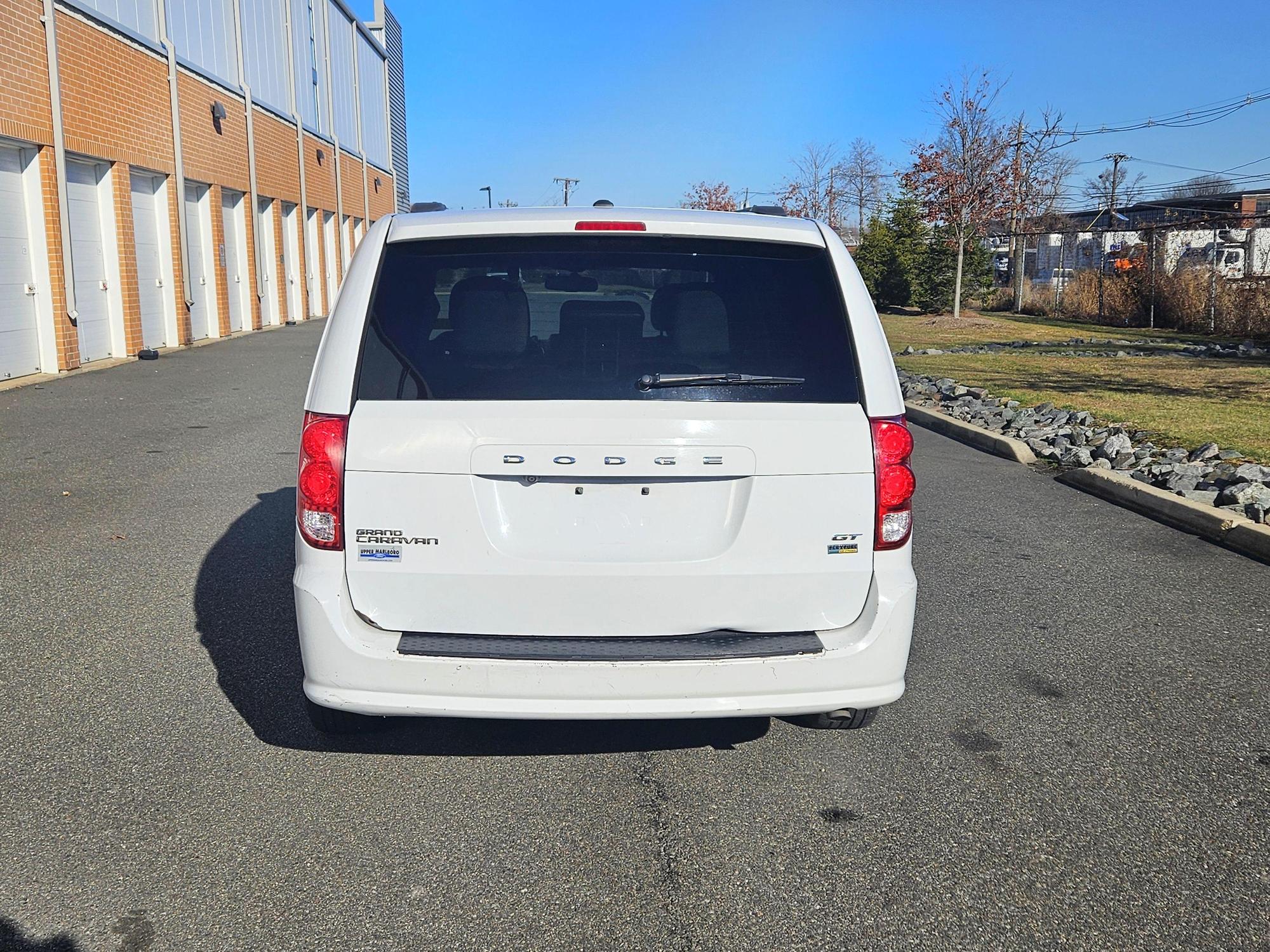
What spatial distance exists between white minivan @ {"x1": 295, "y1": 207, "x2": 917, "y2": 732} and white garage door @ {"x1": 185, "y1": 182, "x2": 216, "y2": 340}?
2136 cm

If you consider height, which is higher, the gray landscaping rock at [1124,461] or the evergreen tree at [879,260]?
the evergreen tree at [879,260]

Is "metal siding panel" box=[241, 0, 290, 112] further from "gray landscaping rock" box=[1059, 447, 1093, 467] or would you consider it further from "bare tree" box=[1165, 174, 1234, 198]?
"bare tree" box=[1165, 174, 1234, 198]

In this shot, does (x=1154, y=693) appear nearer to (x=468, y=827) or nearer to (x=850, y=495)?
(x=850, y=495)

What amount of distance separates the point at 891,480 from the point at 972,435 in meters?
8.68

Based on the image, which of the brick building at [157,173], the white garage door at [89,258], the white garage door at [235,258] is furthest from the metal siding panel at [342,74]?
the white garage door at [89,258]

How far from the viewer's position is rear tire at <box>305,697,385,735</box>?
3.87 metres

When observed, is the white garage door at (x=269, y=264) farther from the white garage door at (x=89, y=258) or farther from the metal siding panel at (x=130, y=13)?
the white garage door at (x=89, y=258)

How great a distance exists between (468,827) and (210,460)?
7447 mm

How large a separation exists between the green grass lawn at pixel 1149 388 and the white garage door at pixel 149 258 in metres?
13.1

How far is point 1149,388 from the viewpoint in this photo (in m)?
15.0

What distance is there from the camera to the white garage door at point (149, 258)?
67.6 feet

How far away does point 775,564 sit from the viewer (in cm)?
351


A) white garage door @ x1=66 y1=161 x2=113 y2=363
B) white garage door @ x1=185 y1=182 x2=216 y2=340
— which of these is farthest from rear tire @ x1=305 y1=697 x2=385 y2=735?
white garage door @ x1=185 y1=182 x2=216 y2=340

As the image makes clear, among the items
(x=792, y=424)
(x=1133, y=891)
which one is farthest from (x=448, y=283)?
(x=1133, y=891)
